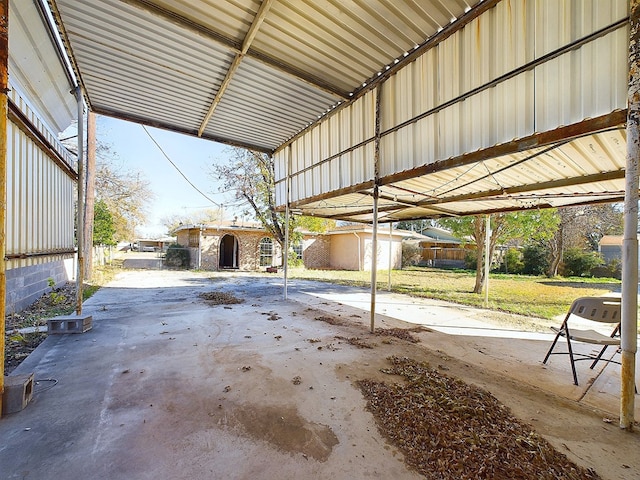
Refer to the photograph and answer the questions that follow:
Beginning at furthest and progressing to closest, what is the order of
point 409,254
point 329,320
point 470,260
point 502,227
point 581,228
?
point 409,254
point 470,260
point 581,228
point 502,227
point 329,320

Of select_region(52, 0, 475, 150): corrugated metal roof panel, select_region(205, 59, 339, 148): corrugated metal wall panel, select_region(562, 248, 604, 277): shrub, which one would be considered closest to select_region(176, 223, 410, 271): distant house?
select_region(562, 248, 604, 277): shrub

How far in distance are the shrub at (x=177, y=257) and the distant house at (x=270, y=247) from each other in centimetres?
51

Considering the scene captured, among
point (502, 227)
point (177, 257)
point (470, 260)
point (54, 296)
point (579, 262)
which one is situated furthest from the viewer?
point (470, 260)

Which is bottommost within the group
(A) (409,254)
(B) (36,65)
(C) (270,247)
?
(A) (409,254)

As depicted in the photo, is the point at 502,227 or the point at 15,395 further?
the point at 502,227

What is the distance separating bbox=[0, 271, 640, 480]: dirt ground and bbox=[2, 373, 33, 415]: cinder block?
12 centimetres

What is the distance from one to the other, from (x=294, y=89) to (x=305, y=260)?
1510 centimetres

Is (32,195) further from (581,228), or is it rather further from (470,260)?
(581,228)

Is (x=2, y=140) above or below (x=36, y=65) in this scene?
below

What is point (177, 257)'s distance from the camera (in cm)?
1825

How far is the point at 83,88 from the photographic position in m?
5.22

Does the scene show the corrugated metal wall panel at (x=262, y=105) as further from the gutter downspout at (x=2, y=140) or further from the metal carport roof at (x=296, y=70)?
the gutter downspout at (x=2, y=140)

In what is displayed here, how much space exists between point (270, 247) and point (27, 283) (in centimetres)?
1327

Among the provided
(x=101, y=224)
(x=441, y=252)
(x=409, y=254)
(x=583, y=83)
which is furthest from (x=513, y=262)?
(x=101, y=224)
